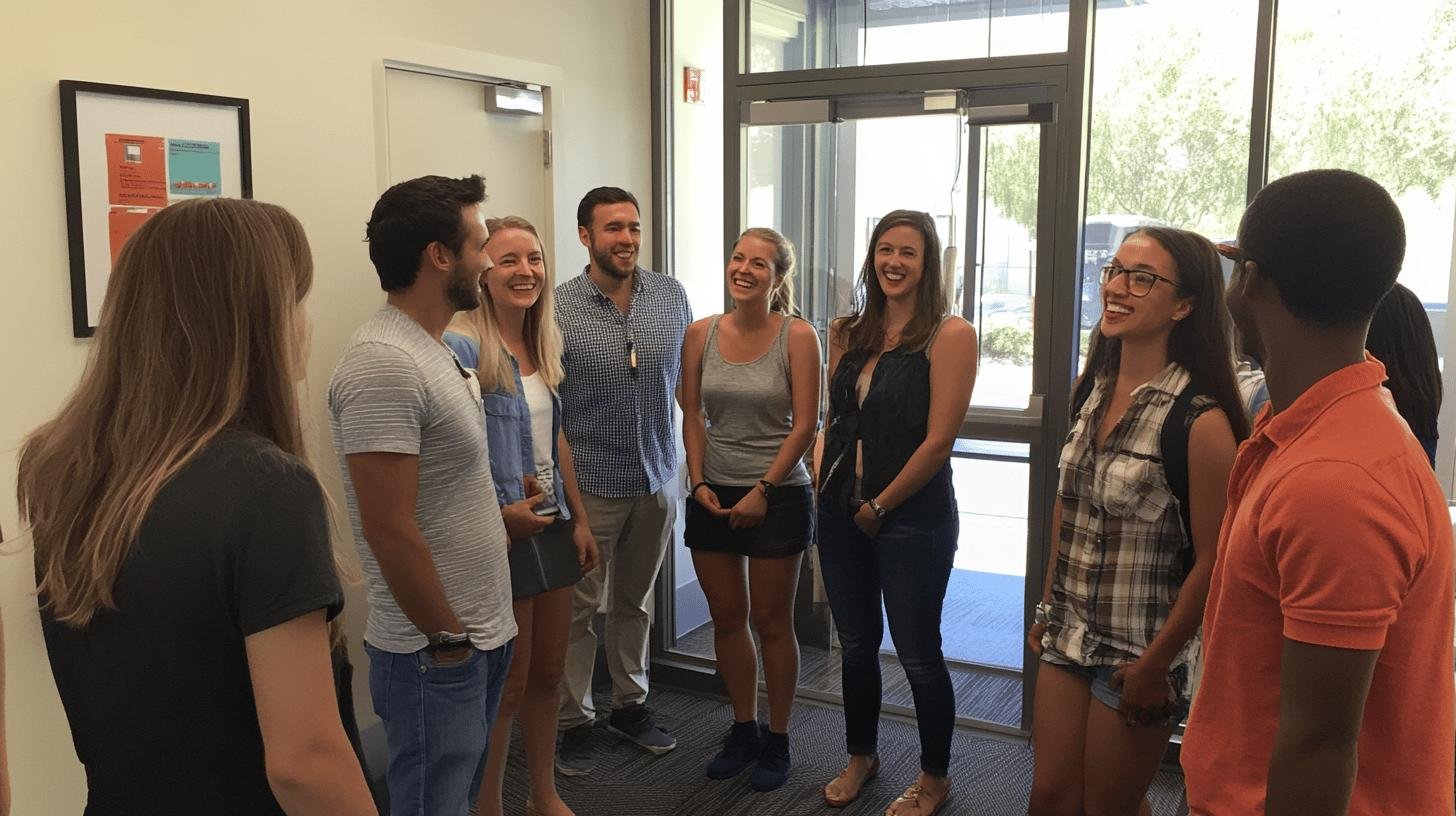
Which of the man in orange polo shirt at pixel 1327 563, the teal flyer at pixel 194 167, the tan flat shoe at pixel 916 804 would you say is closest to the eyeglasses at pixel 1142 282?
the man in orange polo shirt at pixel 1327 563

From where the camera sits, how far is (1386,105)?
112 inches

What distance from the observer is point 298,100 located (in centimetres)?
266

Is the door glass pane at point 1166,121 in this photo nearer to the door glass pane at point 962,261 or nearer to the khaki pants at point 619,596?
the door glass pane at point 962,261

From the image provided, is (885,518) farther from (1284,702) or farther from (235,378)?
(235,378)

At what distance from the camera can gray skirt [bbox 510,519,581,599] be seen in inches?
95.5

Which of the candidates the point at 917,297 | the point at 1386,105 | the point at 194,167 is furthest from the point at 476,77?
the point at 1386,105

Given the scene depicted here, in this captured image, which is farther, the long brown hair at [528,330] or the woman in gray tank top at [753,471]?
the woman in gray tank top at [753,471]

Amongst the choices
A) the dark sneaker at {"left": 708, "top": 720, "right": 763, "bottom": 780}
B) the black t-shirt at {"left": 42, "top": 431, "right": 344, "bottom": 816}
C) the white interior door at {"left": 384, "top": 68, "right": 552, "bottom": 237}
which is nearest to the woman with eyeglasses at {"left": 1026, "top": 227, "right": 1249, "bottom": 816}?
the dark sneaker at {"left": 708, "top": 720, "right": 763, "bottom": 780}

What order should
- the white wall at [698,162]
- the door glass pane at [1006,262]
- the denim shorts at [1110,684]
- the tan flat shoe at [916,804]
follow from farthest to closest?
the white wall at [698,162]
the door glass pane at [1006,262]
the tan flat shoe at [916,804]
the denim shorts at [1110,684]

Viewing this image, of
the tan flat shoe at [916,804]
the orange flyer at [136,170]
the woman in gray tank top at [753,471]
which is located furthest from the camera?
the woman in gray tank top at [753,471]

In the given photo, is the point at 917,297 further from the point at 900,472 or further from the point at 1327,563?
the point at 1327,563

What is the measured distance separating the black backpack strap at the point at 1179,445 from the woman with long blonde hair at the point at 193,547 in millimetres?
1459

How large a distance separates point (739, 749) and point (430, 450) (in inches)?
67.1

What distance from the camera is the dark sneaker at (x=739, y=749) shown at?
3.13 m
